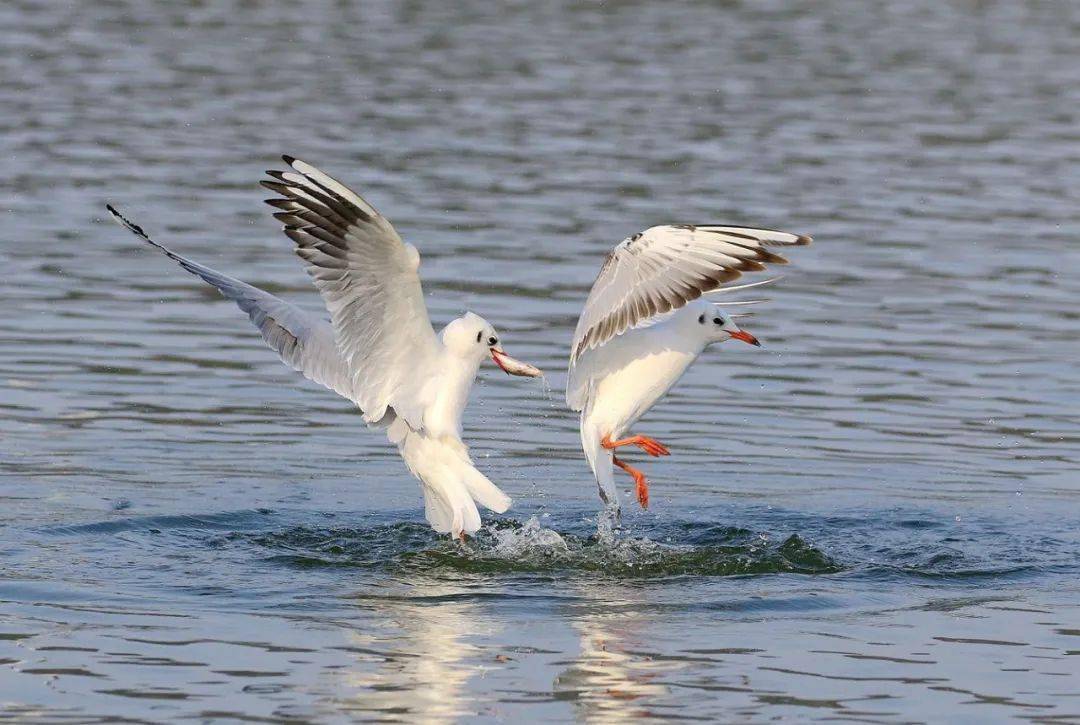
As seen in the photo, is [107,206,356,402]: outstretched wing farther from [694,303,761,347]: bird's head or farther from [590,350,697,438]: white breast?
[694,303,761,347]: bird's head

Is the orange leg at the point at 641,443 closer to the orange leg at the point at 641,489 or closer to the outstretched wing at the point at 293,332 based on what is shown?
the orange leg at the point at 641,489

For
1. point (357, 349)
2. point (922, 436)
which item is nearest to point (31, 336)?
point (357, 349)

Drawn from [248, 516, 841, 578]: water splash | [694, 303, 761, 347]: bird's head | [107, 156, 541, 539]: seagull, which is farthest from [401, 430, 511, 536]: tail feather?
[694, 303, 761, 347]: bird's head

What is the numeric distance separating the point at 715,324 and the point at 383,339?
2125 millimetres

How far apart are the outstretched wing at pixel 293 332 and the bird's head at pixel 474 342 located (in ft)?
2.65

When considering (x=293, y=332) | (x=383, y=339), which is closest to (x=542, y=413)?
(x=293, y=332)

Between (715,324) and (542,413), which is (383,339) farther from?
(542,413)

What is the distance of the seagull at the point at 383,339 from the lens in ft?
30.7

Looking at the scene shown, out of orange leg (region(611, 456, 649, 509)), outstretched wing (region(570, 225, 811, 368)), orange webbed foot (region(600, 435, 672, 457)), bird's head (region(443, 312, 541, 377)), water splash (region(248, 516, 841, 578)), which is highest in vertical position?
outstretched wing (region(570, 225, 811, 368))

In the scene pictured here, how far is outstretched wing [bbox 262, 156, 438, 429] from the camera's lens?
9.29 metres

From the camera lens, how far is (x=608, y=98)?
24.5 metres

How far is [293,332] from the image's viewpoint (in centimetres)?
1094

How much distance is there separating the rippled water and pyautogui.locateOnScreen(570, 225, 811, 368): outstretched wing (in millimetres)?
1139

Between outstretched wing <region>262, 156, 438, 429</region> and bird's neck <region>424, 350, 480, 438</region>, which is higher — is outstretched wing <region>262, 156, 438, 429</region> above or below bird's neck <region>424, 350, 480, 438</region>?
above
